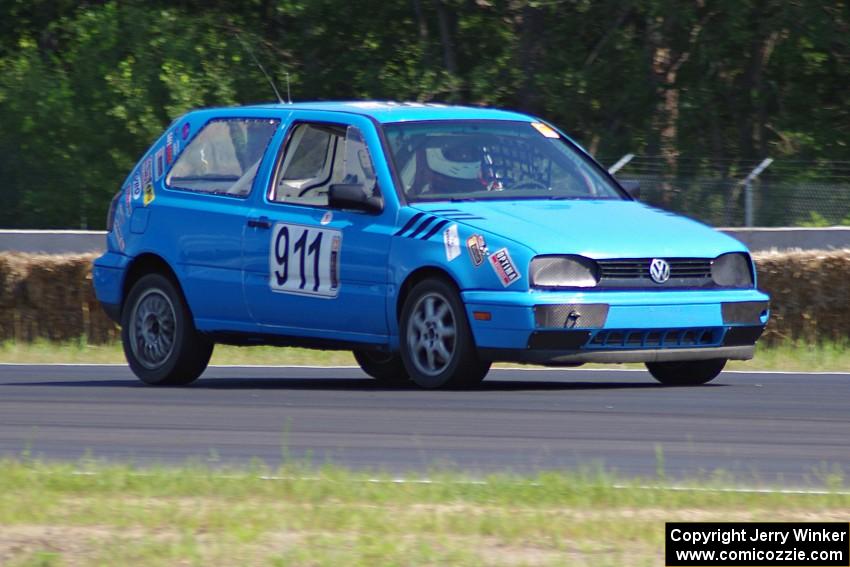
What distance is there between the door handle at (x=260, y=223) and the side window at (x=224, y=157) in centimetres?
29

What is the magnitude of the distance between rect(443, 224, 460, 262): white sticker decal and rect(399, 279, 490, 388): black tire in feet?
0.60

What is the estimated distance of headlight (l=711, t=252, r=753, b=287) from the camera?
35.7 feet

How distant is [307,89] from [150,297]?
15.6 meters

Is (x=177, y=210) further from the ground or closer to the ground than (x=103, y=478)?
further from the ground

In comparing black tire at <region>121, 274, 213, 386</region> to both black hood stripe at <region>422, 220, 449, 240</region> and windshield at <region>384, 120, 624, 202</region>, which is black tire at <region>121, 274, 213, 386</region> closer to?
windshield at <region>384, 120, 624, 202</region>

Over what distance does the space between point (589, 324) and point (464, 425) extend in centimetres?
138

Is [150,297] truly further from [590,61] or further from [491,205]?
[590,61]

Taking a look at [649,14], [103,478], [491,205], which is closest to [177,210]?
[491,205]

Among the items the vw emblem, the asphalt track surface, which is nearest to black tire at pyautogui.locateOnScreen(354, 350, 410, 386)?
the asphalt track surface

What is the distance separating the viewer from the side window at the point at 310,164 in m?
11.6

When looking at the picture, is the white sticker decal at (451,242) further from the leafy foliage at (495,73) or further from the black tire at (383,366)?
the leafy foliage at (495,73)

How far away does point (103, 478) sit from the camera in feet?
23.9

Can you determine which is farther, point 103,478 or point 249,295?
point 249,295

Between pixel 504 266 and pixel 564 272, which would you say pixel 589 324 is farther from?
pixel 504 266
